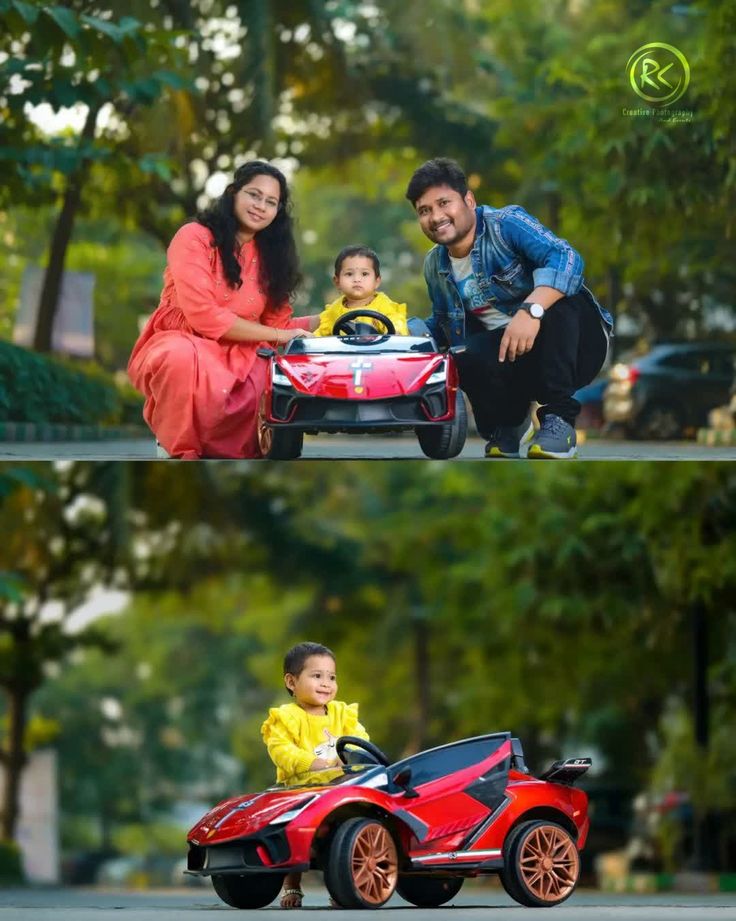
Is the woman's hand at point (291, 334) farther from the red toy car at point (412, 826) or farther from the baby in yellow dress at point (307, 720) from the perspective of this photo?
the red toy car at point (412, 826)

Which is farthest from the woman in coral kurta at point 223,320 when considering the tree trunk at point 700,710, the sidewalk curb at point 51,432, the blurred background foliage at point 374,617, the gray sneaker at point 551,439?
the tree trunk at point 700,710

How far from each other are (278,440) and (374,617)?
10993mm

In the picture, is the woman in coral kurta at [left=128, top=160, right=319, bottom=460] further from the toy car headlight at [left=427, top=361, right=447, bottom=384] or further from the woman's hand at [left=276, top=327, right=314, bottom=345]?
the toy car headlight at [left=427, top=361, right=447, bottom=384]

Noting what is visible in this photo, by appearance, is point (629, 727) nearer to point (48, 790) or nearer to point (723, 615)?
point (723, 615)

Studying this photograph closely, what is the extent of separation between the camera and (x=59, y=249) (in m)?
9.14

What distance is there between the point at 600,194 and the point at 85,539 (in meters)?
7.52

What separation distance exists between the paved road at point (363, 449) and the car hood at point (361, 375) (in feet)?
1.55

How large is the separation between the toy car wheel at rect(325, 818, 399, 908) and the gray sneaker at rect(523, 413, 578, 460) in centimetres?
228

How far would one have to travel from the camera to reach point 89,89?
8891 mm

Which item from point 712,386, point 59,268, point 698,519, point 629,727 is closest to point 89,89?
point 59,268

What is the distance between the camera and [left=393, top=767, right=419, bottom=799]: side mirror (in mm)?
5422

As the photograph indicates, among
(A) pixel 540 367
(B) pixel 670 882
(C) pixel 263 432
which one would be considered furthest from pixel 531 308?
(B) pixel 670 882

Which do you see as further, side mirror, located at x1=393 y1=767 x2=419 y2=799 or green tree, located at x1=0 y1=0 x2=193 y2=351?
green tree, located at x1=0 y1=0 x2=193 y2=351

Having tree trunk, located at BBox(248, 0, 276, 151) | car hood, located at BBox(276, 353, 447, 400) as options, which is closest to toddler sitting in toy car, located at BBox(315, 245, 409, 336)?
car hood, located at BBox(276, 353, 447, 400)
